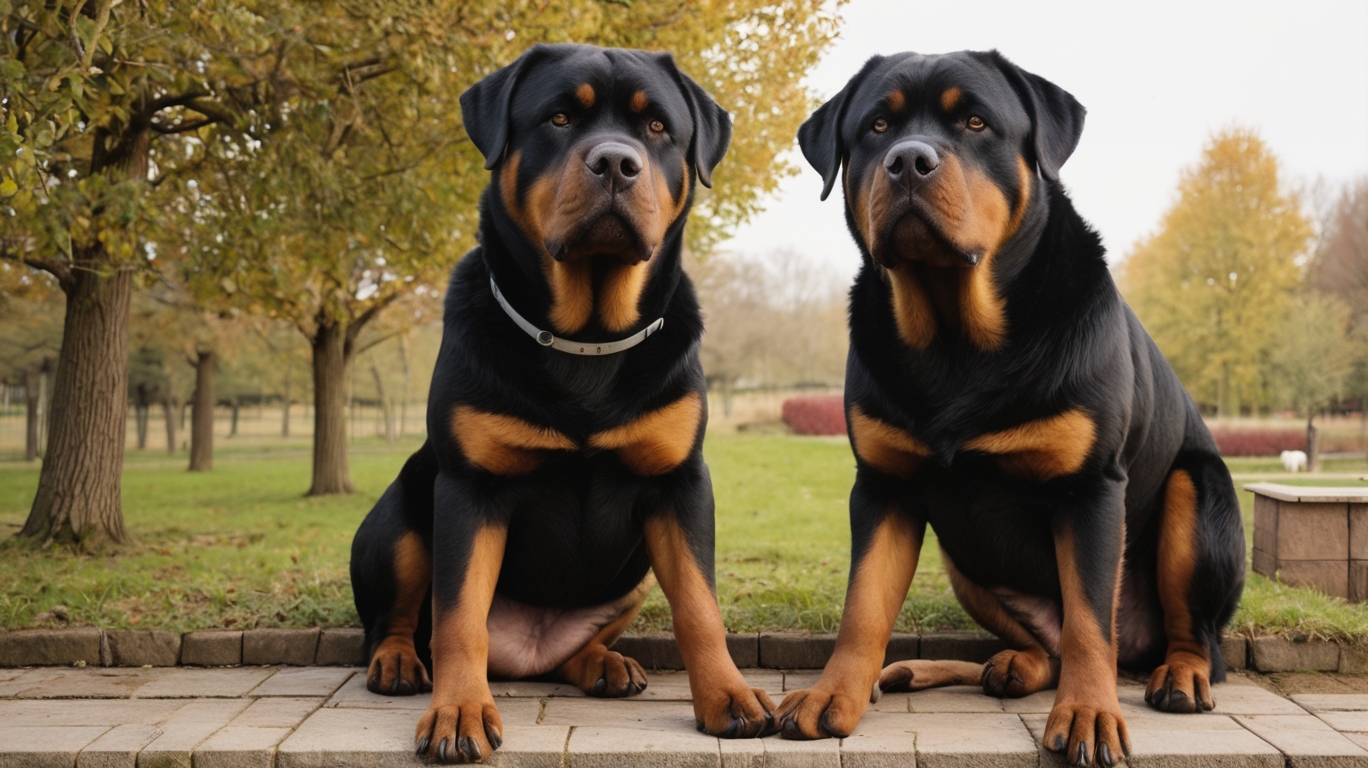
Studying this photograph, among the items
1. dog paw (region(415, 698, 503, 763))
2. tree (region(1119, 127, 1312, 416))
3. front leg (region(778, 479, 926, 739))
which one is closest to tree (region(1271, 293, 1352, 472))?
tree (region(1119, 127, 1312, 416))

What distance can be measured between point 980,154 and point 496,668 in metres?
2.40

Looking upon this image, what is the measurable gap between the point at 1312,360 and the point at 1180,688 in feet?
84.5

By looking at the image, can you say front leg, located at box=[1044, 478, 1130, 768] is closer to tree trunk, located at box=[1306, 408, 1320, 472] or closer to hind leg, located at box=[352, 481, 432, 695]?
hind leg, located at box=[352, 481, 432, 695]

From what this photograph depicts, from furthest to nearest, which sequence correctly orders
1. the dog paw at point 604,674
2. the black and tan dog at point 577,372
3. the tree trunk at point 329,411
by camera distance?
the tree trunk at point 329,411, the dog paw at point 604,674, the black and tan dog at point 577,372

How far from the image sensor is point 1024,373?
3.16 meters

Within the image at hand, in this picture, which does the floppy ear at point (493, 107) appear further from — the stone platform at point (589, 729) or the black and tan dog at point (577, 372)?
the stone platform at point (589, 729)

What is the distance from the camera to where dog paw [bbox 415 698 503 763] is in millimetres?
2828

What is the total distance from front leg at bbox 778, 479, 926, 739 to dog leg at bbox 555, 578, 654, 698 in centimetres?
74

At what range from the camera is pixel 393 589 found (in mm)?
3727

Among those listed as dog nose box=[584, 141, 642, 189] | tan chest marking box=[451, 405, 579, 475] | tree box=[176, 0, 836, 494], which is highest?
tree box=[176, 0, 836, 494]

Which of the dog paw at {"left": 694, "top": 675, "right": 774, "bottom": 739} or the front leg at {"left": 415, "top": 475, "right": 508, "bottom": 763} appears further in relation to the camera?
the dog paw at {"left": 694, "top": 675, "right": 774, "bottom": 739}

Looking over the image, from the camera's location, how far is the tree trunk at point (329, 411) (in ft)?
47.2

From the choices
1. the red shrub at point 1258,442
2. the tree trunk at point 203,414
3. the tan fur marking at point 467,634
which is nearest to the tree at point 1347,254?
the red shrub at point 1258,442

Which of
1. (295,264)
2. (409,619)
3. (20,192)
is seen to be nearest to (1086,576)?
(409,619)
